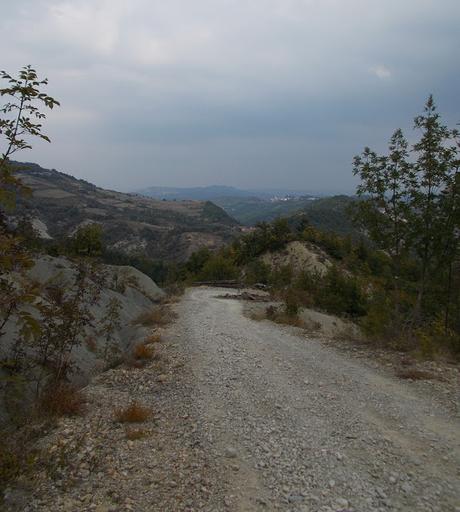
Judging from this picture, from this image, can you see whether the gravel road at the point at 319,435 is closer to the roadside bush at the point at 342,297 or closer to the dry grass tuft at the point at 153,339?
the dry grass tuft at the point at 153,339

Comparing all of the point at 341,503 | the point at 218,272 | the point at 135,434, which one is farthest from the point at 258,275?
the point at 341,503

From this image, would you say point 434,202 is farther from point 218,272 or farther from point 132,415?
point 218,272

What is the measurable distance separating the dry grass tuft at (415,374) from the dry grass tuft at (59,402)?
6.42 meters

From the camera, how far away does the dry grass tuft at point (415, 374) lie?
8938mm

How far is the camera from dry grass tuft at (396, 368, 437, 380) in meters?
8.94

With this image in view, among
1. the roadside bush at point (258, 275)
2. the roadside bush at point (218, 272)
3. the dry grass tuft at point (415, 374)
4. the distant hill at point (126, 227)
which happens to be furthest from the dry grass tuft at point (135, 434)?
the distant hill at point (126, 227)

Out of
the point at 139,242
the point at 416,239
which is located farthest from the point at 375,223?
the point at 139,242

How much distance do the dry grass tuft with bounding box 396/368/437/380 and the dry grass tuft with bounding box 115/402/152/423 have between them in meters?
5.45

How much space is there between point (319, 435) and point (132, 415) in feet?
9.26

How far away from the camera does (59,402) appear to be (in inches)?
263

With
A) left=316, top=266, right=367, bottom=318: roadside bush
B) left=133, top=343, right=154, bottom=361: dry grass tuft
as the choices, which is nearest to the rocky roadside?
Result: left=133, top=343, right=154, bottom=361: dry grass tuft

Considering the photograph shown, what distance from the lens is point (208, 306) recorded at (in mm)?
20422

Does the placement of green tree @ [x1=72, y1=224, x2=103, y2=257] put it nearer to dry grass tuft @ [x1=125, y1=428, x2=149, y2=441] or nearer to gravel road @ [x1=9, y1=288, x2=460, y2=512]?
gravel road @ [x1=9, y1=288, x2=460, y2=512]

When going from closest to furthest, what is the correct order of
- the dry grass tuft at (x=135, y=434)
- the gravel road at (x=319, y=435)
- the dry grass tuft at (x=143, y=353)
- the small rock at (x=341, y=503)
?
the small rock at (x=341, y=503) < the gravel road at (x=319, y=435) < the dry grass tuft at (x=135, y=434) < the dry grass tuft at (x=143, y=353)
